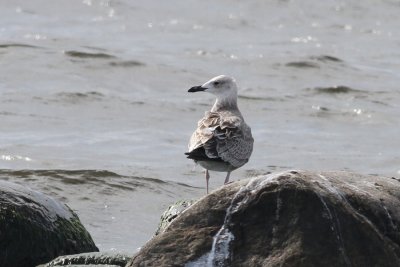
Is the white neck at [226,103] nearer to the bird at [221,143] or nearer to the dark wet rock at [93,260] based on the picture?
the bird at [221,143]

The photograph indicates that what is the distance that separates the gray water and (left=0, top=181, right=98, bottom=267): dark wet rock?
58.1 inches

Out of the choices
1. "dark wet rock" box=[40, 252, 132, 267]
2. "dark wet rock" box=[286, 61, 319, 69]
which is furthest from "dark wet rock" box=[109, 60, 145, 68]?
"dark wet rock" box=[40, 252, 132, 267]

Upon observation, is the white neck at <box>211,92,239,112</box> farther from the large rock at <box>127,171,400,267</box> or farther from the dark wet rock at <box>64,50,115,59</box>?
the dark wet rock at <box>64,50,115,59</box>

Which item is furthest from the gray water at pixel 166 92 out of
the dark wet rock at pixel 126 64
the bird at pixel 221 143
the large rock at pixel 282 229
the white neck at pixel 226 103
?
the large rock at pixel 282 229

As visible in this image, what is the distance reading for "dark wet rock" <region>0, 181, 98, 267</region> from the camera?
8008 mm

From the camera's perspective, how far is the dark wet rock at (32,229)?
8008 millimetres

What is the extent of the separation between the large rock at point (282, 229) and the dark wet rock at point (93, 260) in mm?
1194

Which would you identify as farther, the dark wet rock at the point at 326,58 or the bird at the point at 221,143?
the dark wet rock at the point at 326,58

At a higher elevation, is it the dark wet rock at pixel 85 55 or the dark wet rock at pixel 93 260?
the dark wet rock at pixel 85 55

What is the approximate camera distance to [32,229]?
8.09 m

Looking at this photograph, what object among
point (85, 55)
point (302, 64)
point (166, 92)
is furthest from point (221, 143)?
point (302, 64)

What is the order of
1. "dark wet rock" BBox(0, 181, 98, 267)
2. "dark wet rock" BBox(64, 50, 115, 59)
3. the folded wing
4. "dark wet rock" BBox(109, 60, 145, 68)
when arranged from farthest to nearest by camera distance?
"dark wet rock" BBox(64, 50, 115, 59), "dark wet rock" BBox(109, 60, 145, 68), the folded wing, "dark wet rock" BBox(0, 181, 98, 267)

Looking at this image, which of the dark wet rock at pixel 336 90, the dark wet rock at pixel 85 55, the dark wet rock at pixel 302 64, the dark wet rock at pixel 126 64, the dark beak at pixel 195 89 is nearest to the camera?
the dark beak at pixel 195 89

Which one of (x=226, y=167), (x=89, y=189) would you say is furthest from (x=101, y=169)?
(x=226, y=167)
